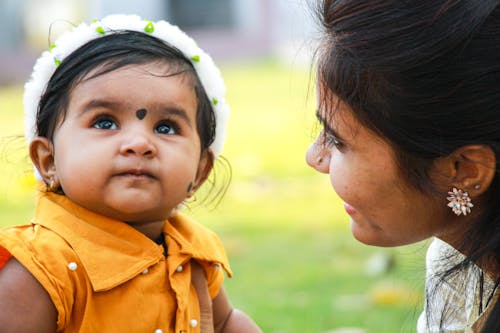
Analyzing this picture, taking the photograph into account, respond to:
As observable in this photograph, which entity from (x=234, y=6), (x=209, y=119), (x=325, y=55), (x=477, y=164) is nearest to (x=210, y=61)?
(x=209, y=119)

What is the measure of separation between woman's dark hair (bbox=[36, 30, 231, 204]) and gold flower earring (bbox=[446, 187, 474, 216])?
0.59 m

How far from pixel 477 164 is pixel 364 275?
171 centimetres

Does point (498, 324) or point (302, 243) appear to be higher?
point (498, 324)

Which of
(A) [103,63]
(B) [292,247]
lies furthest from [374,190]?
(B) [292,247]

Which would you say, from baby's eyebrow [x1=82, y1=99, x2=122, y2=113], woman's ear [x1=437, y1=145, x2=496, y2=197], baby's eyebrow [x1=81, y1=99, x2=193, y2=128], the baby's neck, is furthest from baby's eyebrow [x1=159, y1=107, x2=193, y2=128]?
woman's ear [x1=437, y1=145, x2=496, y2=197]

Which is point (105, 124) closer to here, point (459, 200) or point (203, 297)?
point (203, 297)

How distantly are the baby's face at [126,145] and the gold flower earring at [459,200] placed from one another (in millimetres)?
575

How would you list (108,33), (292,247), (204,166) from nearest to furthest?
1. (108,33)
2. (204,166)
3. (292,247)

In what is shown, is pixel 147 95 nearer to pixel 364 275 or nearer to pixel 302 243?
pixel 364 275

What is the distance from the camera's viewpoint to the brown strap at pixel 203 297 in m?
2.05

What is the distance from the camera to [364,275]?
3.47 meters

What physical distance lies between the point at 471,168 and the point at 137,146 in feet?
2.30

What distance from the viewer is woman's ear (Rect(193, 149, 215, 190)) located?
6.91 ft

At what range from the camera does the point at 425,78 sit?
1.78 m
